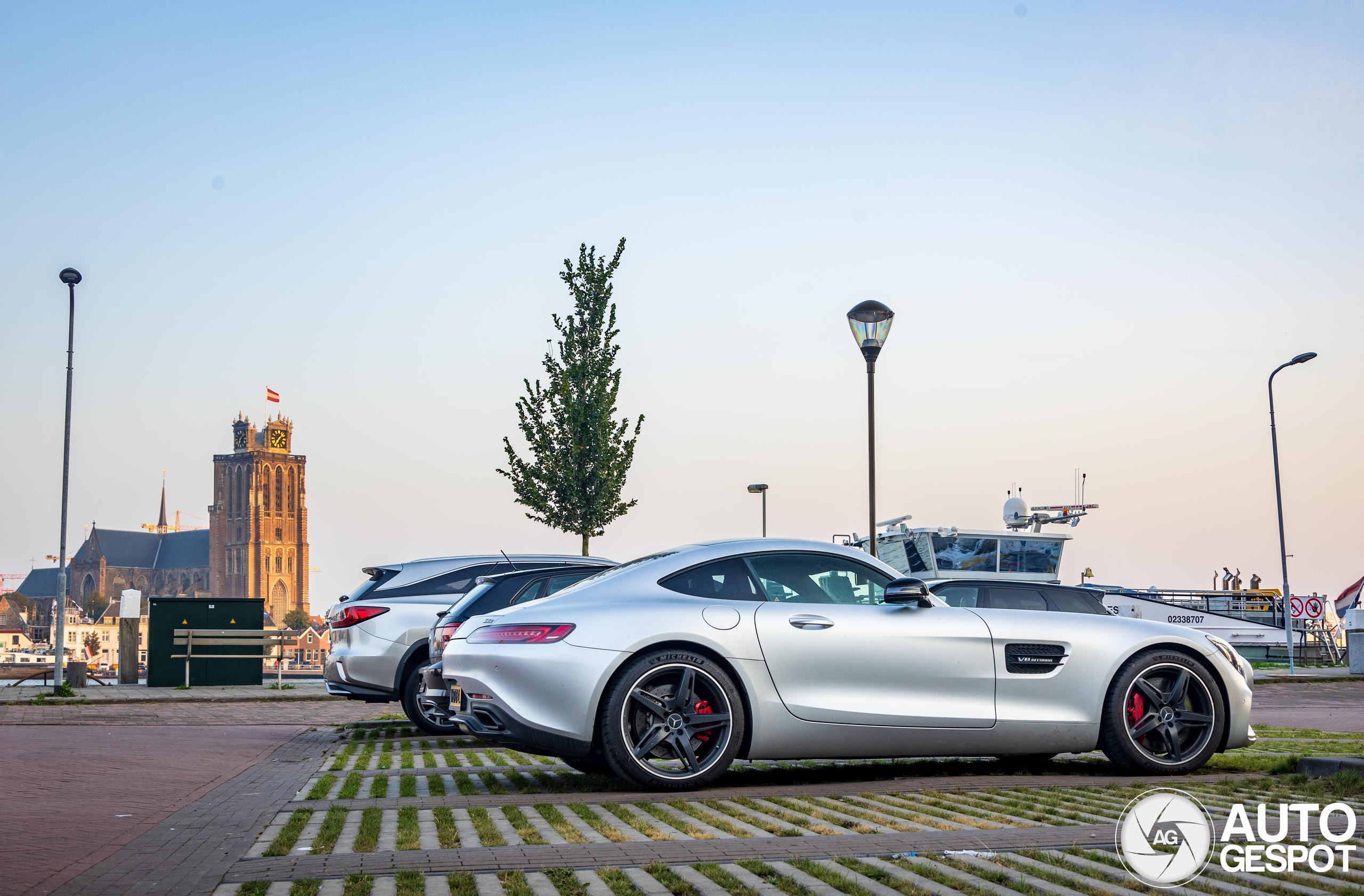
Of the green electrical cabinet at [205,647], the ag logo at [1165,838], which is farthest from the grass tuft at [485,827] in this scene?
the green electrical cabinet at [205,647]

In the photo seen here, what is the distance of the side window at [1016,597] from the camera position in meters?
11.5

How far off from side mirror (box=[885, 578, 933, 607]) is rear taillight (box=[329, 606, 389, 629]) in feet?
19.3

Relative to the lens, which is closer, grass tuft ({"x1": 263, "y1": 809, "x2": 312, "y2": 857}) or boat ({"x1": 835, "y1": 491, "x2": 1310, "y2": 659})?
grass tuft ({"x1": 263, "y1": 809, "x2": 312, "y2": 857})

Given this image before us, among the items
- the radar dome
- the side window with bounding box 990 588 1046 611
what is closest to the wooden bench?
the side window with bounding box 990 588 1046 611

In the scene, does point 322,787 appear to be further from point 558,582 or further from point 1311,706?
point 1311,706

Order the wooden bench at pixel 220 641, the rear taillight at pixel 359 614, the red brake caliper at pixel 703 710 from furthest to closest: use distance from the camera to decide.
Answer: the wooden bench at pixel 220 641, the rear taillight at pixel 359 614, the red brake caliper at pixel 703 710

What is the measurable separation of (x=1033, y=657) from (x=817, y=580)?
4.44 feet

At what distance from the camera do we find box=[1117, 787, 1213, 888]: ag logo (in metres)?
4.49

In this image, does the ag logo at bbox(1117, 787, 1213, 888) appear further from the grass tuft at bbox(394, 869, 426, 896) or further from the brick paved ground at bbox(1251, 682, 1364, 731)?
the brick paved ground at bbox(1251, 682, 1364, 731)

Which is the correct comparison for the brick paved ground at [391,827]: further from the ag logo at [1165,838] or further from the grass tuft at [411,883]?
the ag logo at [1165,838]

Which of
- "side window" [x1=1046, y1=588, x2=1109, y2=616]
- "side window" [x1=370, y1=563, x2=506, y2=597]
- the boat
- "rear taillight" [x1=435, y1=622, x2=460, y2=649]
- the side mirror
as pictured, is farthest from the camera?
the boat

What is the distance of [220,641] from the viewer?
72.2 feet

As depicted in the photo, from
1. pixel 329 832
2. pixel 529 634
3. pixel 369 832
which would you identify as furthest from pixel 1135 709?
pixel 329 832

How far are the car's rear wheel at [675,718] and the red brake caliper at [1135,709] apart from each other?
2.46m
